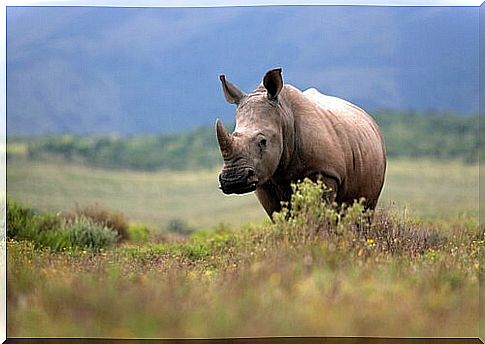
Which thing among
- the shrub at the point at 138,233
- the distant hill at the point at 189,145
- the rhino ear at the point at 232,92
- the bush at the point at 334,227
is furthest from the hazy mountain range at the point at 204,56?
the bush at the point at 334,227

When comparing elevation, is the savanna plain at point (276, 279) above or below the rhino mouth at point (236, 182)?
below

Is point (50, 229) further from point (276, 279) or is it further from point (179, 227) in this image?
point (276, 279)

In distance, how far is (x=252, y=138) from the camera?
7883 mm

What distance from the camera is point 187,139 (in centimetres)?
933

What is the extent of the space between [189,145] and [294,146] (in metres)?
1.35

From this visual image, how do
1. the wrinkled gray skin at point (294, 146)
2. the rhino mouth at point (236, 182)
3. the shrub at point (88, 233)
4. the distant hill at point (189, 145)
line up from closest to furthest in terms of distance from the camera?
the rhino mouth at point (236, 182) → the wrinkled gray skin at point (294, 146) → the distant hill at point (189, 145) → the shrub at point (88, 233)

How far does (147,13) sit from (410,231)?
8.95ft

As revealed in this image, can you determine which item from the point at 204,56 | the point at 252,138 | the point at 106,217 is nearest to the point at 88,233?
the point at 106,217

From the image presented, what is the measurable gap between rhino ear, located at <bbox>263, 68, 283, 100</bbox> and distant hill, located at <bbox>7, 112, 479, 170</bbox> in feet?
4.25

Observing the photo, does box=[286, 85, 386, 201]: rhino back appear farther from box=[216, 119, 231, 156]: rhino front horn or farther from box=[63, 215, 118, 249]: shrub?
box=[63, 215, 118, 249]: shrub

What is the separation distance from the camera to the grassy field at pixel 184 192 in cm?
838

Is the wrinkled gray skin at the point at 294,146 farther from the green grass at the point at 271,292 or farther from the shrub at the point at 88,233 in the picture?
the shrub at the point at 88,233

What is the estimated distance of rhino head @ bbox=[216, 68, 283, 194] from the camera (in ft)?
25.2

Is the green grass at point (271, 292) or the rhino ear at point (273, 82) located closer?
the green grass at point (271, 292)
